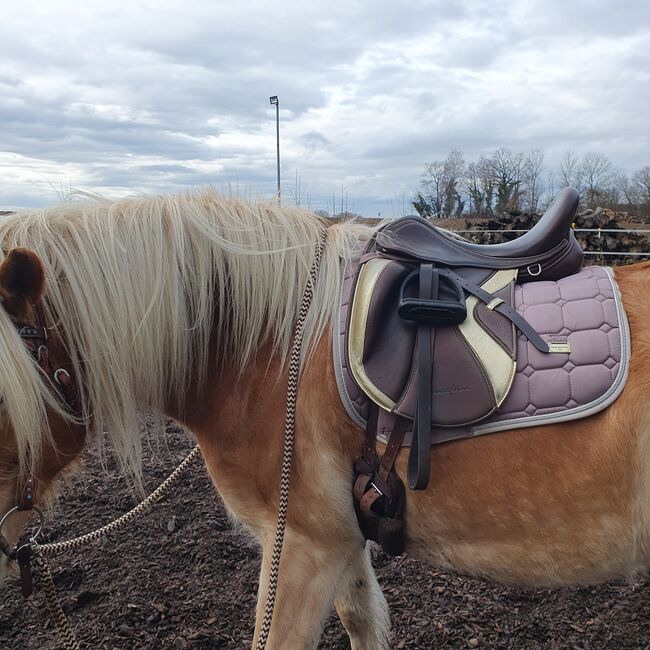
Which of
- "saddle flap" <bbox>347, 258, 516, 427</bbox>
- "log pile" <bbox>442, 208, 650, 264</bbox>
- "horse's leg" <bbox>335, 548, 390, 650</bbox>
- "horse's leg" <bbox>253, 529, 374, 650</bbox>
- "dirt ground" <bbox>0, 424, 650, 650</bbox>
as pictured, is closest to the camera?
"saddle flap" <bbox>347, 258, 516, 427</bbox>

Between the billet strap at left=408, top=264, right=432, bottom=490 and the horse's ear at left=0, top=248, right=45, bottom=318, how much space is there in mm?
1019

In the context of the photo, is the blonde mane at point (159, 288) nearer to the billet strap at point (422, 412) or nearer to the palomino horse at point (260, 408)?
the palomino horse at point (260, 408)

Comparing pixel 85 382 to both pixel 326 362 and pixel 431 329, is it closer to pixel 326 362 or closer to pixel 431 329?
pixel 326 362

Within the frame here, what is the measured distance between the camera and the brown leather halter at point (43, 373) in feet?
4.94

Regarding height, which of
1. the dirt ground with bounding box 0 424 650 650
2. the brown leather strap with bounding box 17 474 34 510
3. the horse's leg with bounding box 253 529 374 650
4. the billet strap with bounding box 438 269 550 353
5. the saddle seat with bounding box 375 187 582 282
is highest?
the saddle seat with bounding box 375 187 582 282

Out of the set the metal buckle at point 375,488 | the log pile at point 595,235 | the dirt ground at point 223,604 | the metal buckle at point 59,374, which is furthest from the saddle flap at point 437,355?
the log pile at point 595,235

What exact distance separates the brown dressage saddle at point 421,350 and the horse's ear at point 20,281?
0.84m

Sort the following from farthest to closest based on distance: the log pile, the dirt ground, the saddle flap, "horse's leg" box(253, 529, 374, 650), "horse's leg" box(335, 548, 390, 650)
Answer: the log pile, the dirt ground, "horse's leg" box(335, 548, 390, 650), "horse's leg" box(253, 529, 374, 650), the saddle flap

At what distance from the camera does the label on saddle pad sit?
4.76ft

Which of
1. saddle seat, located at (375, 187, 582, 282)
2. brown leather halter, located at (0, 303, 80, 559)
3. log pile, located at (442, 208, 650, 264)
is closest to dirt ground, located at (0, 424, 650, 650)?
brown leather halter, located at (0, 303, 80, 559)

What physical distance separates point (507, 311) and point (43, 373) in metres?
1.31

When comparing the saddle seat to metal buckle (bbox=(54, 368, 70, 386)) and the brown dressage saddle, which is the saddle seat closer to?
the brown dressage saddle

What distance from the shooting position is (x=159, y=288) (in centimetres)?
165

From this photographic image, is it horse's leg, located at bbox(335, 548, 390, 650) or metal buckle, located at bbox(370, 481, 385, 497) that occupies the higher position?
metal buckle, located at bbox(370, 481, 385, 497)
